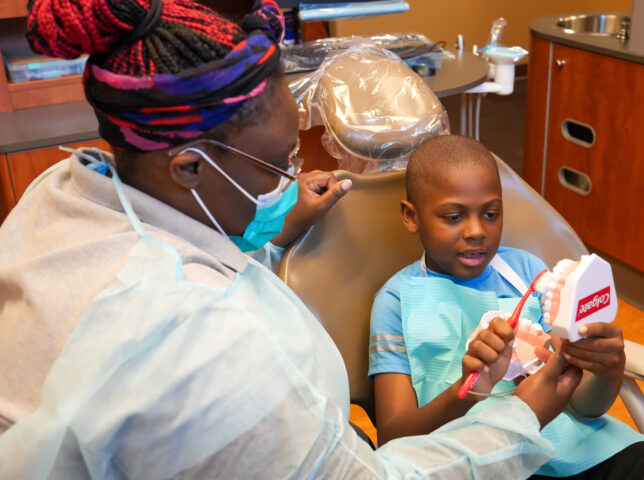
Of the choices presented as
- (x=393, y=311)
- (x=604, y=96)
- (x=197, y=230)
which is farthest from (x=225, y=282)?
(x=604, y=96)

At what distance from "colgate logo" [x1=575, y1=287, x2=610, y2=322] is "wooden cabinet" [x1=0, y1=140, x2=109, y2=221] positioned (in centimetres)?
152

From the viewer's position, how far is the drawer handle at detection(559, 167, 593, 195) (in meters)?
2.68

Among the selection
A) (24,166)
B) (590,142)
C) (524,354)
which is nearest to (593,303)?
(524,354)

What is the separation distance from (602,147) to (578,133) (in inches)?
10.2

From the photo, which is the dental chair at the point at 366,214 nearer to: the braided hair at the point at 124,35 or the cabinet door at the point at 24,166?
the braided hair at the point at 124,35

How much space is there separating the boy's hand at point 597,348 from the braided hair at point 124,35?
0.60 meters

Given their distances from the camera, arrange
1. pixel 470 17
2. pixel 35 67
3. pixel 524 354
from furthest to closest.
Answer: pixel 470 17, pixel 35 67, pixel 524 354

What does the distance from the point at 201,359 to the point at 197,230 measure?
0.58 feet

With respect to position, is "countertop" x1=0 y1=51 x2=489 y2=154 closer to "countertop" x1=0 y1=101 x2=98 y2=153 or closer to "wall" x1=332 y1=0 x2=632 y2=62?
"countertop" x1=0 y1=101 x2=98 y2=153

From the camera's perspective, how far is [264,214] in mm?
907

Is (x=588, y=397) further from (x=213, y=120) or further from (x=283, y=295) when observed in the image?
(x=213, y=120)

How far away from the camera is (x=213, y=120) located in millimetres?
788

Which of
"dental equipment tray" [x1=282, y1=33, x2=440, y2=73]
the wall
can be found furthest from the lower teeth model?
the wall

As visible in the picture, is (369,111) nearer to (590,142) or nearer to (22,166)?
(22,166)
